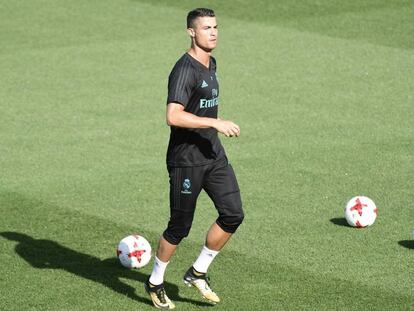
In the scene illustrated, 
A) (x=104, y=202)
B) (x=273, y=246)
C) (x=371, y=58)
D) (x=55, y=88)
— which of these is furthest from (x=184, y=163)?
(x=371, y=58)

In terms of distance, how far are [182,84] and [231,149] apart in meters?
7.64

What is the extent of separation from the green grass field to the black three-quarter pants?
2.99 feet

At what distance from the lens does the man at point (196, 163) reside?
11.0 m

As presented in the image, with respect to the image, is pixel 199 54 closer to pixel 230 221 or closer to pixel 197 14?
pixel 197 14

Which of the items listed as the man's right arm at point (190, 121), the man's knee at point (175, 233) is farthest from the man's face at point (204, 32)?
the man's knee at point (175, 233)

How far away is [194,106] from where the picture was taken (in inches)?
440

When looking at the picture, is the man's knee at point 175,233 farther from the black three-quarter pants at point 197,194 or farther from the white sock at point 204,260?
the white sock at point 204,260

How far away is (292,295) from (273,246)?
1.87 metres

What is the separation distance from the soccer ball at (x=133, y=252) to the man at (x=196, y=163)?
1117 mm

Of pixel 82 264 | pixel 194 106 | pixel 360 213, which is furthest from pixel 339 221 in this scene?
pixel 194 106

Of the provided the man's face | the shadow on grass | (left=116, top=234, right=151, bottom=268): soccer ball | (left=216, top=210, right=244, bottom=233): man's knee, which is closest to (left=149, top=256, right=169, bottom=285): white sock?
(left=216, top=210, right=244, bottom=233): man's knee

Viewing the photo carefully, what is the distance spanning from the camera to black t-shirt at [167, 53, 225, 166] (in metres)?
11.0

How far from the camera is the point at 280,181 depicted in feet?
54.4

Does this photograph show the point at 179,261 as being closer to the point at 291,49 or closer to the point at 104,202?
the point at 104,202
